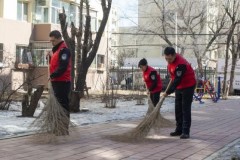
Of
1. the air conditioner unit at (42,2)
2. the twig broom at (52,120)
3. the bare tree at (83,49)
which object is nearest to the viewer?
the twig broom at (52,120)

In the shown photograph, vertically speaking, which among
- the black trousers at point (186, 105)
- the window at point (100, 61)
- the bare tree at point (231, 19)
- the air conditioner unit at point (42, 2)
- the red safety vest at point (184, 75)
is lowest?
the black trousers at point (186, 105)

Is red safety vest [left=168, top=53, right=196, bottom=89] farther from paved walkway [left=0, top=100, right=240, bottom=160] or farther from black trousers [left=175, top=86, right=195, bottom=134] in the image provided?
paved walkway [left=0, top=100, right=240, bottom=160]

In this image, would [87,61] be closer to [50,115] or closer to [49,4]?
[50,115]

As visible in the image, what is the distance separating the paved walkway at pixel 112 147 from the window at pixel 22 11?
22.1m

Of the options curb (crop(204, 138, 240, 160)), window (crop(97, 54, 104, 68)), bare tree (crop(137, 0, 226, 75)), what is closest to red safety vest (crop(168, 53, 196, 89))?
curb (crop(204, 138, 240, 160))

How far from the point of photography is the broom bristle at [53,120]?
8469mm

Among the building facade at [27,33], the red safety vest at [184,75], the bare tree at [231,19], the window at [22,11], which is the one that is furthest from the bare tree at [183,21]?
the red safety vest at [184,75]

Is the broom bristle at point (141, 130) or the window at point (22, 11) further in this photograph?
the window at point (22, 11)

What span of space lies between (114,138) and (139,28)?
34.1m

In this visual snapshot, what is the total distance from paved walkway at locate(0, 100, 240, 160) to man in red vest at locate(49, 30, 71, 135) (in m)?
0.79

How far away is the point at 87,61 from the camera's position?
15.4 metres

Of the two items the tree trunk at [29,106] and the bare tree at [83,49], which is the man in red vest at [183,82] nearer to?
the tree trunk at [29,106]

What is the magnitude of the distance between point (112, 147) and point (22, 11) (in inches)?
988

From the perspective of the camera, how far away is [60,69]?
8633 millimetres
